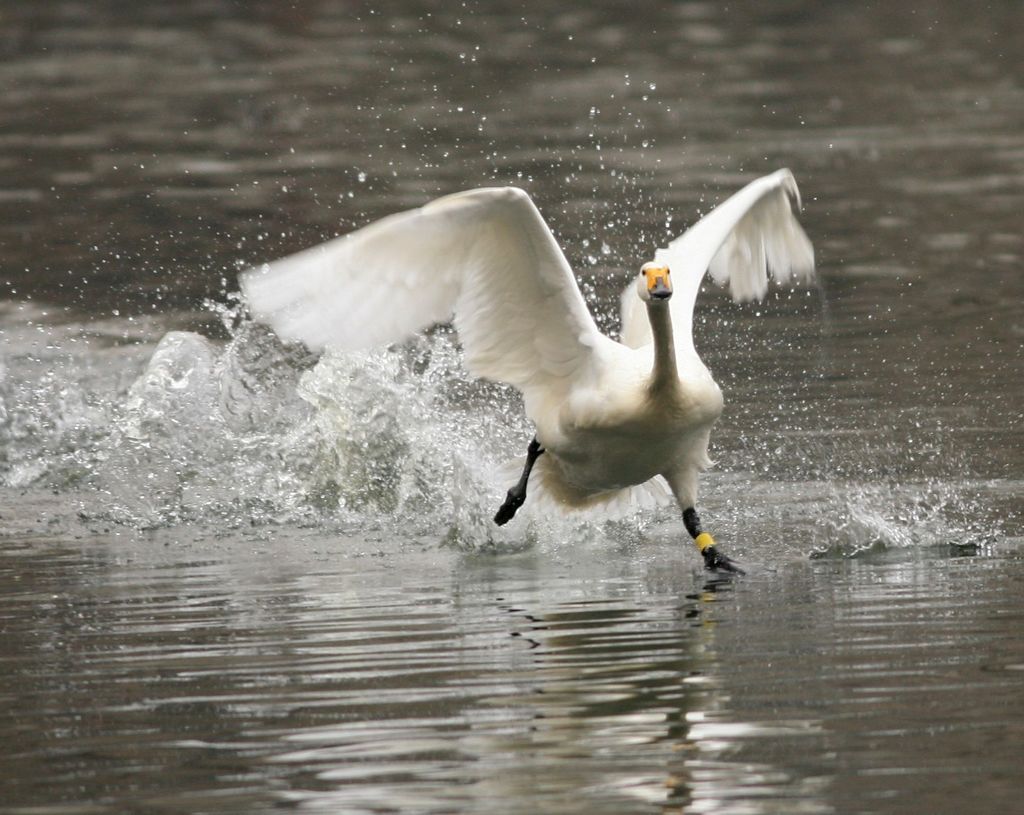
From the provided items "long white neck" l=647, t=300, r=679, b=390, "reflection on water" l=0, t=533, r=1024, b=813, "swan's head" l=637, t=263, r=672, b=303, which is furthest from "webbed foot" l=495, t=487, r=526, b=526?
"swan's head" l=637, t=263, r=672, b=303

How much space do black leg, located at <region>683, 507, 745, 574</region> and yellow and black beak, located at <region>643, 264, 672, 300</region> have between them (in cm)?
117

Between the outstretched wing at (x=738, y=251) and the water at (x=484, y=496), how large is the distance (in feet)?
1.44

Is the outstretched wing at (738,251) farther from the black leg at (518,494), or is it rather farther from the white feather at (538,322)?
the black leg at (518,494)

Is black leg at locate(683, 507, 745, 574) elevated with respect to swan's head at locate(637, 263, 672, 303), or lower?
lower

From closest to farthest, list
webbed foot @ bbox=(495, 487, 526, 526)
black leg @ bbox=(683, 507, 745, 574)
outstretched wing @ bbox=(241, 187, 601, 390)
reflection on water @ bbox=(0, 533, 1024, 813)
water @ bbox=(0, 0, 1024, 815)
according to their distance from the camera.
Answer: reflection on water @ bbox=(0, 533, 1024, 813)
water @ bbox=(0, 0, 1024, 815)
outstretched wing @ bbox=(241, 187, 601, 390)
black leg @ bbox=(683, 507, 745, 574)
webbed foot @ bbox=(495, 487, 526, 526)

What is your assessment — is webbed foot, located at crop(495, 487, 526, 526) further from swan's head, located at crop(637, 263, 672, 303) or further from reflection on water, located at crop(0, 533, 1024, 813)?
swan's head, located at crop(637, 263, 672, 303)

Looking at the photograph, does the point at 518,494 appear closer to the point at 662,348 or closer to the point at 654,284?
the point at 662,348

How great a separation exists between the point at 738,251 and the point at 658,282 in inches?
87.1

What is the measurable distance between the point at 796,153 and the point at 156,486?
37.2 feet

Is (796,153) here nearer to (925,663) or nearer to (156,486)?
(156,486)

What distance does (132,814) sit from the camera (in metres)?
5.84

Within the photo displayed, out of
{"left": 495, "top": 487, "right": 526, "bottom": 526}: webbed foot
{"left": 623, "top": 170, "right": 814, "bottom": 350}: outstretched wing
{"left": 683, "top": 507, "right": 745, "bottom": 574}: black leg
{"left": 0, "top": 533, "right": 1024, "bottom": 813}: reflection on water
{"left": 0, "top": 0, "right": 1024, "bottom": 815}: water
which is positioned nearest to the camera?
{"left": 0, "top": 533, "right": 1024, "bottom": 813}: reflection on water

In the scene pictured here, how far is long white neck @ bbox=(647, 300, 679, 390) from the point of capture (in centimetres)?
936

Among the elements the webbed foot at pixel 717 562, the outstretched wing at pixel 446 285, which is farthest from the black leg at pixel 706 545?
the outstretched wing at pixel 446 285
